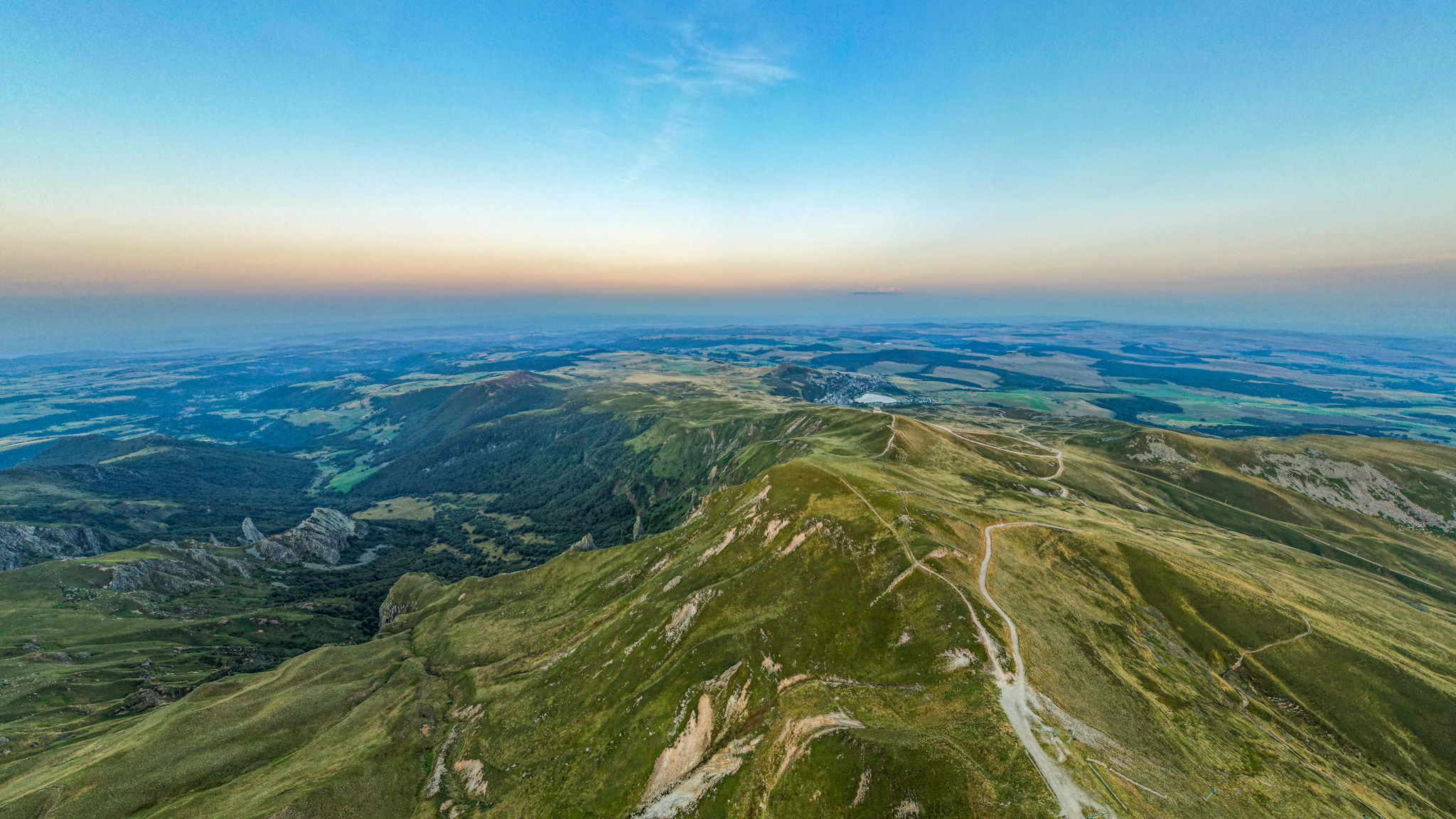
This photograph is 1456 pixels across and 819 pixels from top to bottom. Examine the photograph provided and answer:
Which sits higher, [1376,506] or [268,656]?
[1376,506]

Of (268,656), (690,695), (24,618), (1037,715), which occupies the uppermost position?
(1037,715)

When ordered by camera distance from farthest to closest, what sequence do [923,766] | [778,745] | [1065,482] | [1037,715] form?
[1065,482], [778,745], [1037,715], [923,766]

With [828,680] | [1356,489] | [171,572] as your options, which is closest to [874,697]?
[828,680]

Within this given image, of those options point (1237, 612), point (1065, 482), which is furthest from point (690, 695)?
point (1065, 482)

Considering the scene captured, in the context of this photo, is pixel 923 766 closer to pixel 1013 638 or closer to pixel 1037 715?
pixel 1037 715

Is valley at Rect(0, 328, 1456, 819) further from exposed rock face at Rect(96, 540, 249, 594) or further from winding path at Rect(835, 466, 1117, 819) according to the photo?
exposed rock face at Rect(96, 540, 249, 594)

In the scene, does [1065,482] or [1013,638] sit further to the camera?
[1065,482]

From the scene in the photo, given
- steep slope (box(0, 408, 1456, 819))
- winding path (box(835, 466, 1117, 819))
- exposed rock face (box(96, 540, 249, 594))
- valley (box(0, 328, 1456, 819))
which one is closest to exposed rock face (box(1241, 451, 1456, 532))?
valley (box(0, 328, 1456, 819))
